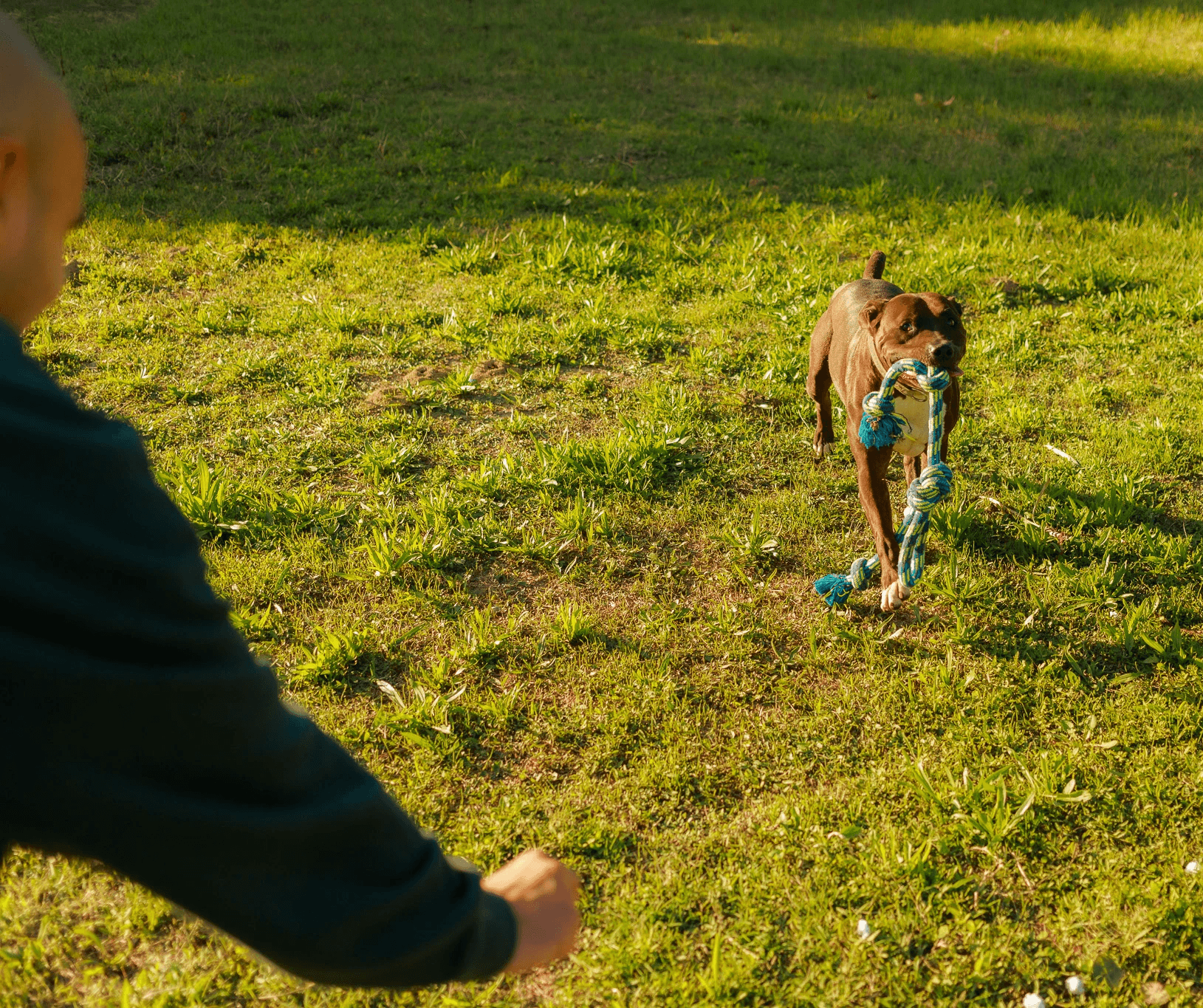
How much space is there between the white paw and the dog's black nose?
79cm

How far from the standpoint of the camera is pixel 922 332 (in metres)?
3.35

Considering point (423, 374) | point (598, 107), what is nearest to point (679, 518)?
point (423, 374)

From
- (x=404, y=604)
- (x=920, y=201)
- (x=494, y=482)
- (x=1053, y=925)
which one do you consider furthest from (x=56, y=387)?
(x=920, y=201)

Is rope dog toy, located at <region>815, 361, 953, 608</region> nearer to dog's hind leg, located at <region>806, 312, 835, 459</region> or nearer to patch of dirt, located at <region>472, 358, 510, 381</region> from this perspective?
dog's hind leg, located at <region>806, 312, 835, 459</region>

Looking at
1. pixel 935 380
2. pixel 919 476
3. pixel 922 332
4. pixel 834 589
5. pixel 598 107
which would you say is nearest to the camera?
pixel 935 380

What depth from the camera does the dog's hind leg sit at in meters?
4.47

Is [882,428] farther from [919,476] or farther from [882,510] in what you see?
[882,510]

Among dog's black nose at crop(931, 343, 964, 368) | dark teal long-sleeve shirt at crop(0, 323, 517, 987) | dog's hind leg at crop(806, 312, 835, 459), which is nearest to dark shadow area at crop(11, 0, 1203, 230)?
dog's hind leg at crop(806, 312, 835, 459)

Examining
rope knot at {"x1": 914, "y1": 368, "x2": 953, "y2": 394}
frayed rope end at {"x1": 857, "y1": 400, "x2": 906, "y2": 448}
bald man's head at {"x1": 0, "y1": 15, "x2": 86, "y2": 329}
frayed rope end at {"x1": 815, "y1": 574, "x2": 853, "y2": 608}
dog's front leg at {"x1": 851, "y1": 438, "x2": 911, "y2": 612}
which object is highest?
bald man's head at {"x1": 0, "y1": 15, "x2": 86, "y2": 329}

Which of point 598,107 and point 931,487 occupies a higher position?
point 598,107

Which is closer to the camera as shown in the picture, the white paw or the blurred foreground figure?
the blurred foreground figure

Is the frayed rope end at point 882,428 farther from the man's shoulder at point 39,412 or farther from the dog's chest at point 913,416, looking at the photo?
the man's shoulder at point 39,412

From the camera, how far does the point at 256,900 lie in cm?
78

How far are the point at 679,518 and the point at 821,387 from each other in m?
1.05
